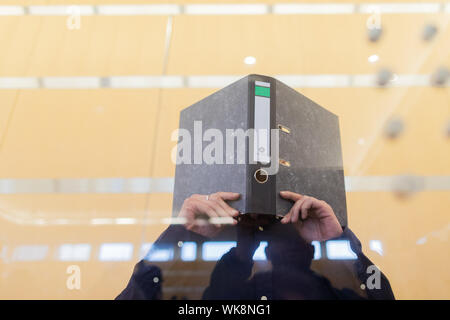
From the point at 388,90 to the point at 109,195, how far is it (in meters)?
1.05

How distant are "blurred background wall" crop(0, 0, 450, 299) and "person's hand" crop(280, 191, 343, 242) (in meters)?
0.32

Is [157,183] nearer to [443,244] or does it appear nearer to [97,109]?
[97,109]

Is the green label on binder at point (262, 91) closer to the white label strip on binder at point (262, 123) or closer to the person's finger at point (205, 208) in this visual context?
the white label strip on binder at point (262, 123)

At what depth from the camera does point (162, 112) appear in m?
1.27

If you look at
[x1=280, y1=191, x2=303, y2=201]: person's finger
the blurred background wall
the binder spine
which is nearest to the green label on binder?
the binder spine

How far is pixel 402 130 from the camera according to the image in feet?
4.19

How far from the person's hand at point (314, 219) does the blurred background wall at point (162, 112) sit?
319 millimetres

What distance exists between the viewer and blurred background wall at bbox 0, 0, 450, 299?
1.04 m

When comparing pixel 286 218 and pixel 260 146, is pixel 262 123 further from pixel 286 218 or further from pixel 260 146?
pixel 286 218

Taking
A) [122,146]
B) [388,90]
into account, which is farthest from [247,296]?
[388,90]

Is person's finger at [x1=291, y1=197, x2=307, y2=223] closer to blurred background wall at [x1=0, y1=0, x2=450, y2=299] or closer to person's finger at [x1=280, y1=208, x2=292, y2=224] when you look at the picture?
person's finger at [x1=280, y1=208, x2=292, y2=224]

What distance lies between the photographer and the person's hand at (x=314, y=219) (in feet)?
2.25
